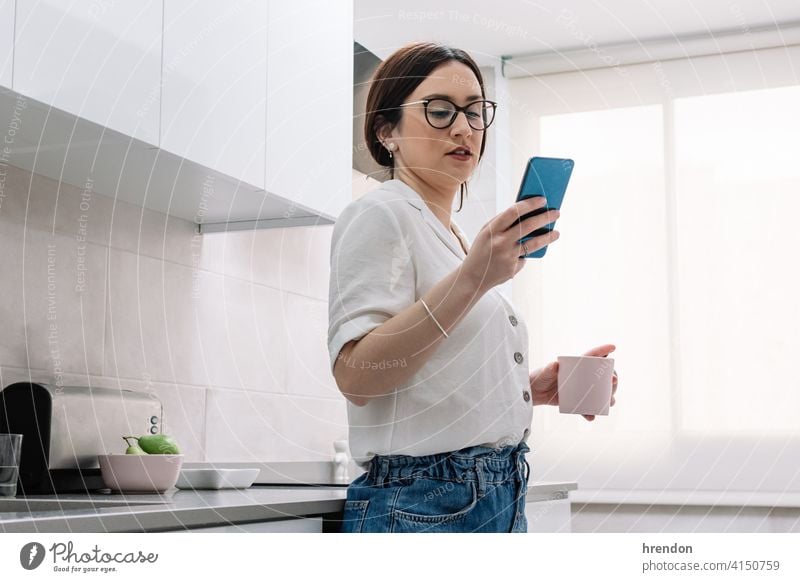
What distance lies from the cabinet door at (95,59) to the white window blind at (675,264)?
5.12 ft

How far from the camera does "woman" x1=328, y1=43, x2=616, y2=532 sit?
75cm

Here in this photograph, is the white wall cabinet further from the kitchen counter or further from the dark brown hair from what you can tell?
the kitchen counter

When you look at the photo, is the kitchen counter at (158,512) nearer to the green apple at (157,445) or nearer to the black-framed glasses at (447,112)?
the green apple at (157,445)

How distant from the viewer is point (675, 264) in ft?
8.27

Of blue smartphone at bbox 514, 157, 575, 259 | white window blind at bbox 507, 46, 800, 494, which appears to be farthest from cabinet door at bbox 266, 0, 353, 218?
white window blind at bbox 507, 46, 800, 494

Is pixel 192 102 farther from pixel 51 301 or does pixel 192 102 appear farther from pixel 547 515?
pixel 547 515

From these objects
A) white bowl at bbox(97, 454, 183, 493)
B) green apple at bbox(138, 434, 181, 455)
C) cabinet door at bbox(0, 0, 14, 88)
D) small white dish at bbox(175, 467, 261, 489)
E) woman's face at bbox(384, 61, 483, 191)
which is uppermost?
cabinet door at bbox(0, 0, 14, 88)

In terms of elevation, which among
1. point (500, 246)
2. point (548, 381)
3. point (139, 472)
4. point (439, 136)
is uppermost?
point (439, 136)

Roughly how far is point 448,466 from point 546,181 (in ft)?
0.83

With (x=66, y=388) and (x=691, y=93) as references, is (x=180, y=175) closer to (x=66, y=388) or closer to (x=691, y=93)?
(x=66, y=388)

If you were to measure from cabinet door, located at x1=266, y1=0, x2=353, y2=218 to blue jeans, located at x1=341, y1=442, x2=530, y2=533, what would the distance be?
23.2 inches

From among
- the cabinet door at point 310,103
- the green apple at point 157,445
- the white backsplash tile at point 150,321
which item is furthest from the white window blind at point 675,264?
the green apple at point 157,445

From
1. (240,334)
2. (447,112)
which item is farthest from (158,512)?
(240,334)

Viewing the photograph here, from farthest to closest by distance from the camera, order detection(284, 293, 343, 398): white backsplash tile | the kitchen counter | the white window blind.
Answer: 1. the white window blind
2. detection(284, 293, 343, 398): white backsplash tile
3. the kitchen counter
